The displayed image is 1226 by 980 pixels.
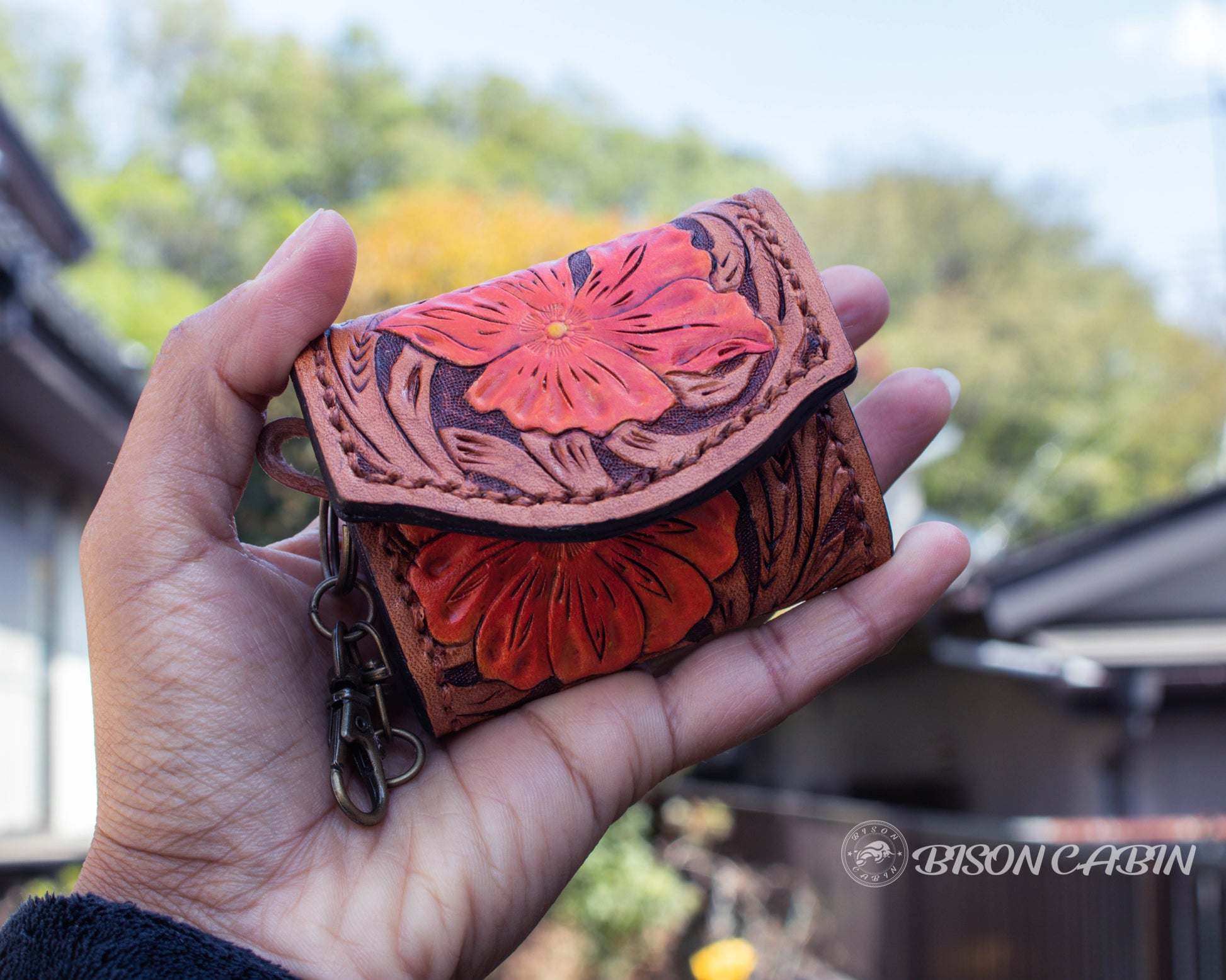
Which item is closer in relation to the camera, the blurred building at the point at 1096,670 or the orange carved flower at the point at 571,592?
the orange carved flower at the point at 571,592

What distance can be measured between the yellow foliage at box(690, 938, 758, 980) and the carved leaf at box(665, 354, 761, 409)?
419cm

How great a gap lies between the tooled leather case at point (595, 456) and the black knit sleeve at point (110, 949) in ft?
1.43

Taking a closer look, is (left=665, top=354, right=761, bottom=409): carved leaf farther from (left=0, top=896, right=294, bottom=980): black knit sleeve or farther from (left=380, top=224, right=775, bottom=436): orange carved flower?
(left=0, top=896, right=294, bottom=980): black knit sleeve

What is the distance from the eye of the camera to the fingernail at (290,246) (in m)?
1.51

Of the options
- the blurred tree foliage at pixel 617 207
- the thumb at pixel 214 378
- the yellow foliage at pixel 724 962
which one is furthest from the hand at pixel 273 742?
the blurred tree foliage at pixel 617 207

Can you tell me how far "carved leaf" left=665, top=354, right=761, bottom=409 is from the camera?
1.52m

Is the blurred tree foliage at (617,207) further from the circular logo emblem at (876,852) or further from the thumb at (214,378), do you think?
the thumb at (214,378)

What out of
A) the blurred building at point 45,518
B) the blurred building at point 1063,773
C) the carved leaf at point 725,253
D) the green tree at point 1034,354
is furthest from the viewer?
the green tree at point 1034,354

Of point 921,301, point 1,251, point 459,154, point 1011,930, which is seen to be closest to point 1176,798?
point 1011,930

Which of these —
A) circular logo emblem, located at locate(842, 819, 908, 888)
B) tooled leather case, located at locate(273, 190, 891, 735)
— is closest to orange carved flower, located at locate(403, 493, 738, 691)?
tooled leather case, located at locate(273, 190, 891, 735)

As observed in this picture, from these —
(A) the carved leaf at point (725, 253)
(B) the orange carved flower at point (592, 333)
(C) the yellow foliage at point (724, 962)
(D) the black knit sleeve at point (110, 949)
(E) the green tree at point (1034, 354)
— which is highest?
(A) the carved leaf at point (725, 253)

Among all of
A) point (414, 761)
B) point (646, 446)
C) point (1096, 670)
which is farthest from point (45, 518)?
point (1096, 670)

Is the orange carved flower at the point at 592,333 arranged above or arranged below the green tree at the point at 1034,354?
above

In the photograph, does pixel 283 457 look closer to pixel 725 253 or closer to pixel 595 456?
pixel 595 456
